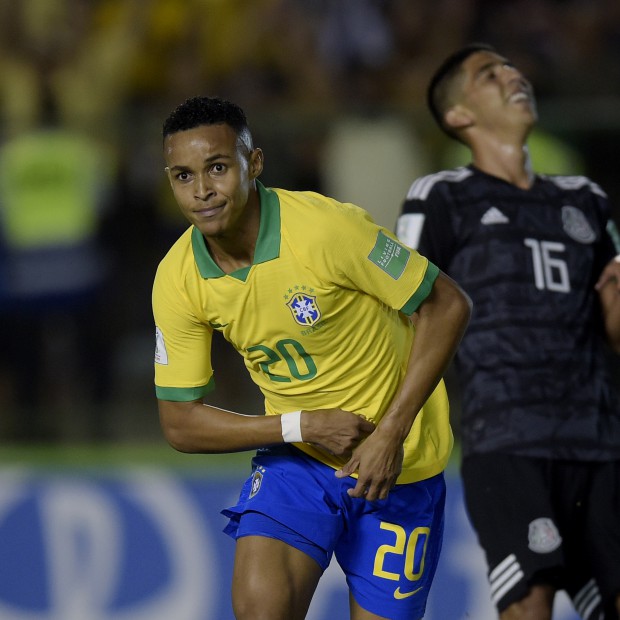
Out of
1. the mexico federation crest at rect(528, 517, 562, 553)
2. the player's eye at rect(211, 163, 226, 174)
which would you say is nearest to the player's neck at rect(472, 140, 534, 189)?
the mexico federation crest at rect(528, 517, 562, 553)

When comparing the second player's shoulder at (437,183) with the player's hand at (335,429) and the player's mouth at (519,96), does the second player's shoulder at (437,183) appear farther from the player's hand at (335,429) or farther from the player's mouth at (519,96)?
the player's hand at (335,429)

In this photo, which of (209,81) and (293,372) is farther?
(209,81)

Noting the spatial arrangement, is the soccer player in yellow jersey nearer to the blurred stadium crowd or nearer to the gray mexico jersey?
the gray mexico jersey

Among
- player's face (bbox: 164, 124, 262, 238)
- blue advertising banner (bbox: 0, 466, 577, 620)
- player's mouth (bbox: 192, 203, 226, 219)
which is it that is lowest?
blue advertising banner (bbox: 0, 466, 577, 620)

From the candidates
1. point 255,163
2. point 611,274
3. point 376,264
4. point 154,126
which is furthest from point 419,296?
point 154,126

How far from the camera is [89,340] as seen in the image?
24.4ft

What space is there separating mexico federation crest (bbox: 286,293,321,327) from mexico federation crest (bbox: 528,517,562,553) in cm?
114

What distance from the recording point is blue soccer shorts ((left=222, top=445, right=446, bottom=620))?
11.8 feet

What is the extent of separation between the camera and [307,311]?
3.44 meters

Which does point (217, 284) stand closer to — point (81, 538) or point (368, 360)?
point (368, 360)

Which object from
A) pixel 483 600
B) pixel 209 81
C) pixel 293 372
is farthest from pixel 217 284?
pixel 209 81

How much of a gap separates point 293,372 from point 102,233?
14.2 feet

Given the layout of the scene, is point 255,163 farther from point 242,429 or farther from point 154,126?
point 154,126

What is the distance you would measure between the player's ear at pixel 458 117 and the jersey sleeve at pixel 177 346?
1545 mm
